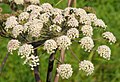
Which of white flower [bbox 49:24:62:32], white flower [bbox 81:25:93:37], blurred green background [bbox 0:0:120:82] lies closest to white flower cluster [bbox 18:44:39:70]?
white flower [bbox 49:24:62:32]

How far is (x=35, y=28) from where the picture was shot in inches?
75.2

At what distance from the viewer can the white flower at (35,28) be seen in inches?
75.0

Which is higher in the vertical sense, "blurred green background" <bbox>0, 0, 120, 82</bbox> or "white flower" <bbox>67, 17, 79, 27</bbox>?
"white flower" <bbox>67, 17, 79, 27</bbox>

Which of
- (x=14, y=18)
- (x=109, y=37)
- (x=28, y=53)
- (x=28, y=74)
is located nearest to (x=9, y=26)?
(x=14, y=18)

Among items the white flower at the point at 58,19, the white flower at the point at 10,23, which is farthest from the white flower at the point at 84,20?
the white flower at the point at 10,23

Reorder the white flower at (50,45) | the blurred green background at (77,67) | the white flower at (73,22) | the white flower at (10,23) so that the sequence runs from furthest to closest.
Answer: the blurred green background at (77,67) < the white flower at (10,23) < the white flower at (73,22) < the white flower at (50,45)

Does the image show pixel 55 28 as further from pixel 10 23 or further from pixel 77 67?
pixel 77 67

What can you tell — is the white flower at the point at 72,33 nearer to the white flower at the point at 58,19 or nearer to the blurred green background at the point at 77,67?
the white flower at the point at 58,19

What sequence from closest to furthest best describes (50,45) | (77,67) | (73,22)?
1. (50,45)
2. (73,22)
3. (77,67)

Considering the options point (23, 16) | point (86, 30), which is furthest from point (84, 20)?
point (23, 16)

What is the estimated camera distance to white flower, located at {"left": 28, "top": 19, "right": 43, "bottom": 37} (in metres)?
1.91

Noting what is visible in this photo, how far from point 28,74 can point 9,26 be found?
2.04 m

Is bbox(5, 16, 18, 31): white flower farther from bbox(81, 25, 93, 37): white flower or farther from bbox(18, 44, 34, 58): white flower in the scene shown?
bbox(81, 25, 93, 37): white flower

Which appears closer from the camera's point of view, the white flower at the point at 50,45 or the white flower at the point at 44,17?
the white flower at the point at 50,45
